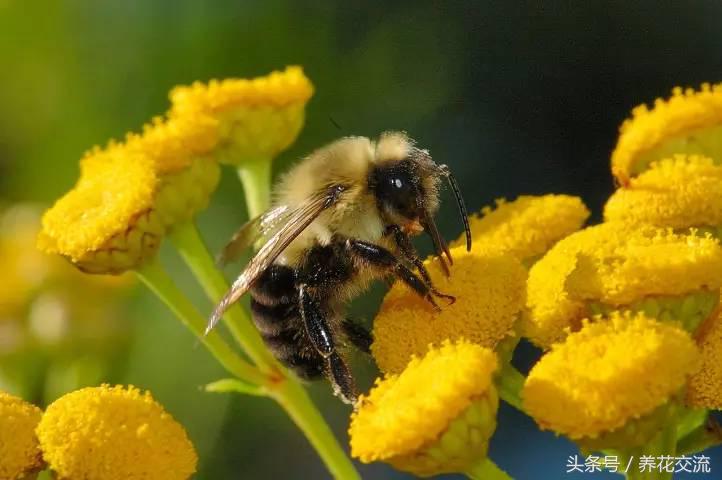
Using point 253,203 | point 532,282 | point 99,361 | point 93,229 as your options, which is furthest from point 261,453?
point 532,282

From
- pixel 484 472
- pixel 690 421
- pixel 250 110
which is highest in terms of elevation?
pixel 250 110

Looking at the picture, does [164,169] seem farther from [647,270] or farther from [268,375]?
[647,270]

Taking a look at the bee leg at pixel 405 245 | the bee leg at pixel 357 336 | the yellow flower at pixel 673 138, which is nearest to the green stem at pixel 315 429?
the bee leg at pixel 357 336

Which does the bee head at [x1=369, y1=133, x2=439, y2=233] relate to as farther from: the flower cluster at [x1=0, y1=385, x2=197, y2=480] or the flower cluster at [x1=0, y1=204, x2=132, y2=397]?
the flower cluster at [x1=0, y1=204, x2=132, y2=397]

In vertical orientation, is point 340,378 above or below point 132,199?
below

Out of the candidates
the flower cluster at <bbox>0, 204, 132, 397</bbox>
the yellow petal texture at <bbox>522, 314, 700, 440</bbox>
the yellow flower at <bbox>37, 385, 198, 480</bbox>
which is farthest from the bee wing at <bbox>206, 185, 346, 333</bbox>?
the flower cluster at <bbox>0, 204, 132, 397</bbox>

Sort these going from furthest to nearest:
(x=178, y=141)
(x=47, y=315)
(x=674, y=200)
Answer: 1. (x=47, y=315)
2. (x=178, y=141)
3. (x=674, y=200)

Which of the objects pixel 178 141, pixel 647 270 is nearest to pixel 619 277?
pixel 647 270

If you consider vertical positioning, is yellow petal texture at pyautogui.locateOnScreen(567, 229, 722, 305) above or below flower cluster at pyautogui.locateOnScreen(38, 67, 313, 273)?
below
